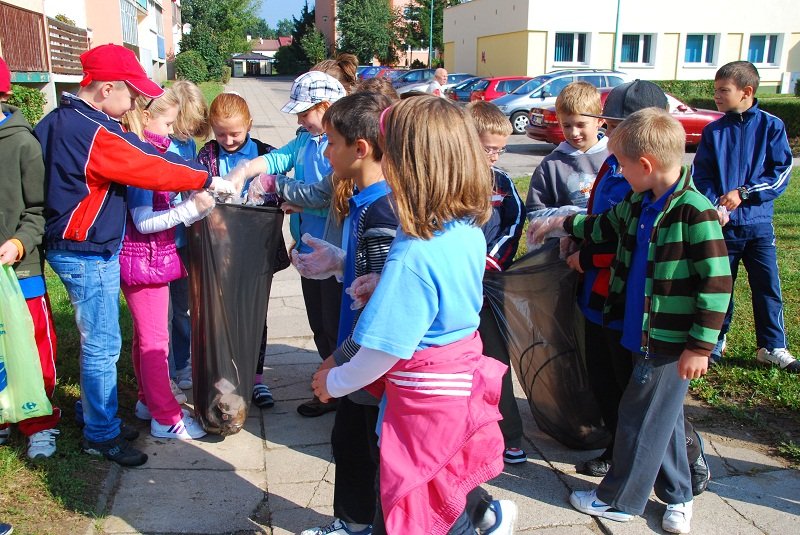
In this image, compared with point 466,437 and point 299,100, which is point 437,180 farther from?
point 299,100

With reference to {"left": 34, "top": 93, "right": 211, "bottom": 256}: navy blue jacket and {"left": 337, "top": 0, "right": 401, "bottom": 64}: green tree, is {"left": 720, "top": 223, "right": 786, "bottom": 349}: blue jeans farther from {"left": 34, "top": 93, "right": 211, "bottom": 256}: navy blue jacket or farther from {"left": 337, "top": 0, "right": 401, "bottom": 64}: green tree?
{"left": 337, "top": 0, "right": 401, "bottom": 64}: green tree

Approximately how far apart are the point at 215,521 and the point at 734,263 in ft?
11.1

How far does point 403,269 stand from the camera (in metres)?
1.91

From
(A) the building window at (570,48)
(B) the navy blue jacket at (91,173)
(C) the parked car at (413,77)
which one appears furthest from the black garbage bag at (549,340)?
(A) the building window at (570,48)

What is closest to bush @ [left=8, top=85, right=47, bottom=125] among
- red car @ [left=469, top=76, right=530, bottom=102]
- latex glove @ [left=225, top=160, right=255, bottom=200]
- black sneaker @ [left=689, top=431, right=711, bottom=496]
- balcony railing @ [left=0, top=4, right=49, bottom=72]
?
balcony railing @ [left=0, top=4, right=49, bottom=72]

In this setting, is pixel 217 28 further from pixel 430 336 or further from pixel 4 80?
pixel 430 336

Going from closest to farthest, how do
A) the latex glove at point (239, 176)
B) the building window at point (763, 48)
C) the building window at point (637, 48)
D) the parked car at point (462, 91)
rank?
1. the latex glove at point (239, 176)
2. the parked car at point (462, 91)
3. the building window at point (637, 48)
4. the building window at point (763, 48)

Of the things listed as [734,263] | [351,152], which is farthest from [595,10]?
[351,152]

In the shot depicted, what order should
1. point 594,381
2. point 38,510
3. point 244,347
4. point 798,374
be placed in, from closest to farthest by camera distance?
point 38,510
point 594,381
point 244,347
point 798,374

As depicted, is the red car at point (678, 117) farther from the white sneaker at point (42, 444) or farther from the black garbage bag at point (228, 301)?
the white sneaker at point (42, 444)

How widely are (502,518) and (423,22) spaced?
53334mm

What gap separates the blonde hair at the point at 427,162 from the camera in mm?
1923

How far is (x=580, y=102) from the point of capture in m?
3.38

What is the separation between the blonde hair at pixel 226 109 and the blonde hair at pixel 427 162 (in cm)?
201
